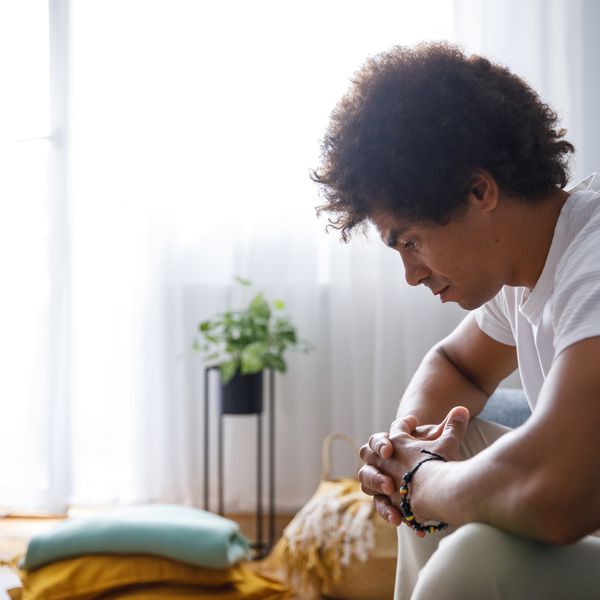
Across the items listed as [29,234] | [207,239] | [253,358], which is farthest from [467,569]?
[29,234]

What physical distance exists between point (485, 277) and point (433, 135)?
208 millimetres

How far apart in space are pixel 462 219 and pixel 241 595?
Answer: 4.30ft

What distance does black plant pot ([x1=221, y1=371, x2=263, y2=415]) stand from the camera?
2.47 metres

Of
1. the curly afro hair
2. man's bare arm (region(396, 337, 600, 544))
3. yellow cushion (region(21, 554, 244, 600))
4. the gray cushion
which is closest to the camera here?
man's bare arm (region(396, 337, 600, 544))

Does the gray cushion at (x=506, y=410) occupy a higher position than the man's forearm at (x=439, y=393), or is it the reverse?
the man's forearm at (x=439, y=393)

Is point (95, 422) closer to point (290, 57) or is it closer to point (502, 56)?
point (290, 57)

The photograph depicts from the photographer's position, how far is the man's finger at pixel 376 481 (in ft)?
3.76

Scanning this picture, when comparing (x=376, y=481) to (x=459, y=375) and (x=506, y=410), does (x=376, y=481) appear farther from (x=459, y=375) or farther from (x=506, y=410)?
(x=506, y=410)

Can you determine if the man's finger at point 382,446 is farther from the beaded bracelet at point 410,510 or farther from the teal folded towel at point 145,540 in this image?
the teal folded towel at point 145,540

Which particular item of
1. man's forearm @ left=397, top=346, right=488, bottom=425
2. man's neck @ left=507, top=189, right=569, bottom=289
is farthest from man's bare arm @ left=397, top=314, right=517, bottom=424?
man's neck @ left=507, top=189, right=569, bottom=289

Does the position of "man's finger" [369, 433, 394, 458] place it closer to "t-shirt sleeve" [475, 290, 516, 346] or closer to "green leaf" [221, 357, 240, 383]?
"t-shirt sleeve" [475, 290, 516, 346]

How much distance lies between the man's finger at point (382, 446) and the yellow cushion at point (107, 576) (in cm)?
99

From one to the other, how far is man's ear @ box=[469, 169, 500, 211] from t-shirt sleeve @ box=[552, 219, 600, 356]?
0.37ft

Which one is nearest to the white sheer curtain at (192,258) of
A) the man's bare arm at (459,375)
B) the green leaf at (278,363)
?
the green leaf at (278,363)
